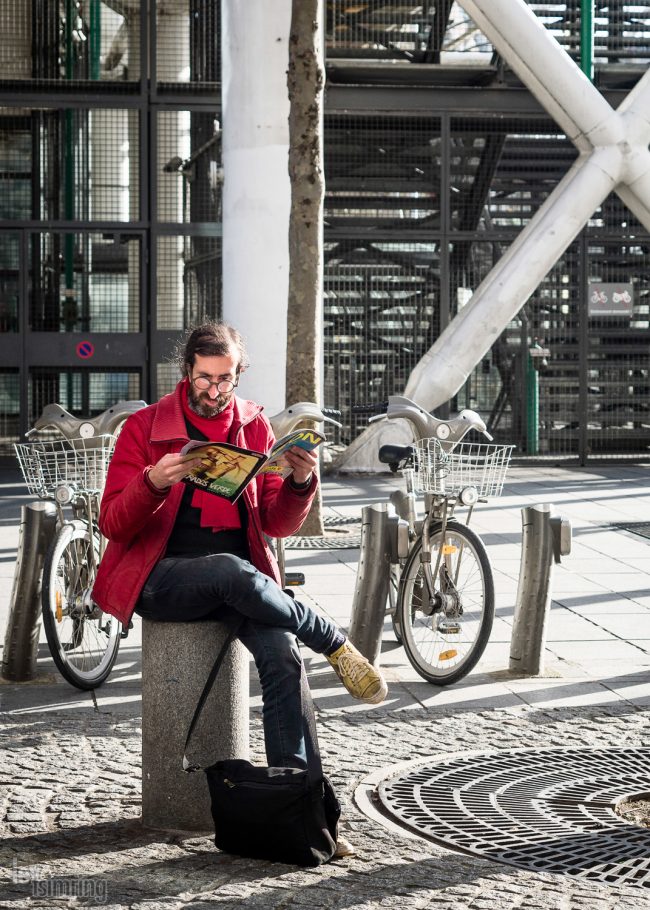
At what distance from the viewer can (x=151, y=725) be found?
4.58 meters

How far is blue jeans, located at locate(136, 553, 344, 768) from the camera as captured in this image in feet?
14.5

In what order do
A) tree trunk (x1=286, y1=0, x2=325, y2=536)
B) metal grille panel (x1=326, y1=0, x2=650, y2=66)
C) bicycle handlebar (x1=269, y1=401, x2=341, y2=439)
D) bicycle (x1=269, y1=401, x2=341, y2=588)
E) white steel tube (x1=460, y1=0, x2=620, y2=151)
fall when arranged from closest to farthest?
bicycle (x1=269, y1=401, x2=341, y2=588) < bicycle handlebar (x1=269, y1=401, x2=341, y2=439) < tree trunk (x1=286, y1=0, x2=325, y2=536) < white steel tube (x1=460, y1=0, x2=620, y2=151) < metal grille panel (x1=326, y1=0, x2=650, y2=66)

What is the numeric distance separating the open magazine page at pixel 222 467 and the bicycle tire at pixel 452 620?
2232 mm

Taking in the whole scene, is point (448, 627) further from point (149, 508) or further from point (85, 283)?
point (85, 283)

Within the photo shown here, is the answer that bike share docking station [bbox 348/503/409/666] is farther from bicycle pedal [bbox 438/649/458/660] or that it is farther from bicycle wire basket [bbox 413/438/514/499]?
bicycle pedal [bbox 438/649/458/660]

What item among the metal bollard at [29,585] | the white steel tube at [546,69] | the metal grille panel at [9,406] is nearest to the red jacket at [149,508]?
the metal bollard at [29,585]

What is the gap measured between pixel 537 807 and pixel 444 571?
1.98m

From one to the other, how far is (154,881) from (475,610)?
2.84 metres

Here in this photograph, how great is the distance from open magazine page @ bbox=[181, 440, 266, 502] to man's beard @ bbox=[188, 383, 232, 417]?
0.39 m

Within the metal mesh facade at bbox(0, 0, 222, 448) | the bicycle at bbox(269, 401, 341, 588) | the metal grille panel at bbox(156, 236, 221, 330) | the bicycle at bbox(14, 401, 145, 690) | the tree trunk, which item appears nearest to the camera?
the bicycle at bbox(14, 401, 145, 690)

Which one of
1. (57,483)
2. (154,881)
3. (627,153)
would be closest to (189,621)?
(154,881)

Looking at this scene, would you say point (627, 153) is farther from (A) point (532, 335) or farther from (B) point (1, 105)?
(B) point (1, 105)

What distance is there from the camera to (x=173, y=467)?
436 centimetres

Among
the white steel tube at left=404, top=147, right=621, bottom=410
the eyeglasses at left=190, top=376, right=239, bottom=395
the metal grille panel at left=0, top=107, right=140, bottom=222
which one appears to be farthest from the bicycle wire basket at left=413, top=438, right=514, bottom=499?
the metal grille panel at left=0, top=107, right=140, bottom=222
